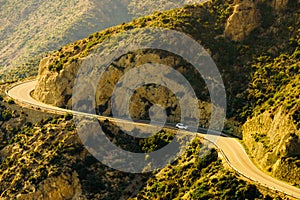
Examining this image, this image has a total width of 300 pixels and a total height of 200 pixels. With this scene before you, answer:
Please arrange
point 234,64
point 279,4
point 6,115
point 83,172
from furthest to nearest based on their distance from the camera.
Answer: point 6,115 < point 279,4 < point 234,64 < point 83,172

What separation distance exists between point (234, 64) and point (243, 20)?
30.9ft

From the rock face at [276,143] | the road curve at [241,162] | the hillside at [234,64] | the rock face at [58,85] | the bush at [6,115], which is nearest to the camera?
the road curve at [241,162]

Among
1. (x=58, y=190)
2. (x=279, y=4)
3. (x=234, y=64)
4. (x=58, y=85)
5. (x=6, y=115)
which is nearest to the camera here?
(x=58, y=190)

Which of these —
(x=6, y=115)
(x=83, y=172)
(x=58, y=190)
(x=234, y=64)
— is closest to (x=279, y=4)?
(x=234, y=64)

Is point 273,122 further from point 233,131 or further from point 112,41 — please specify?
point 112,41

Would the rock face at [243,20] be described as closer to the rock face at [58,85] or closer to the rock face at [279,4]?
the rock face at [279,4]

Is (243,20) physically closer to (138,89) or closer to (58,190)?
(138,89)

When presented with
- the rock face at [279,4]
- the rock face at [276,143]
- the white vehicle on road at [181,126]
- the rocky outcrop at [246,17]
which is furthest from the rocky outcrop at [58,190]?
the rock face at [279,4]

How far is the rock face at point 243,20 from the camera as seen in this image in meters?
91.3

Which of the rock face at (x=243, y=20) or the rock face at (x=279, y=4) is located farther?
the rock face at (x=243, y=20)

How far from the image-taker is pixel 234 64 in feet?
289

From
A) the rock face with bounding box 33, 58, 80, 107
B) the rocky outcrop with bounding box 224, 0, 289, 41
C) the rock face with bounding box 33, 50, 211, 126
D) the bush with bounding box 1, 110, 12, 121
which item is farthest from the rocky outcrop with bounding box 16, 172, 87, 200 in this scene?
the rocky outcrop with bounding box 224, 0, 289, 41

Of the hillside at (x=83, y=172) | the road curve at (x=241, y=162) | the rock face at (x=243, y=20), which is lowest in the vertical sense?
the hillside at (x=83, y=172)

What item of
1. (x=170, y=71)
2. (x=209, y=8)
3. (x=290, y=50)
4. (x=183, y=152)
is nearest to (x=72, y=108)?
(x=170, y=71)
